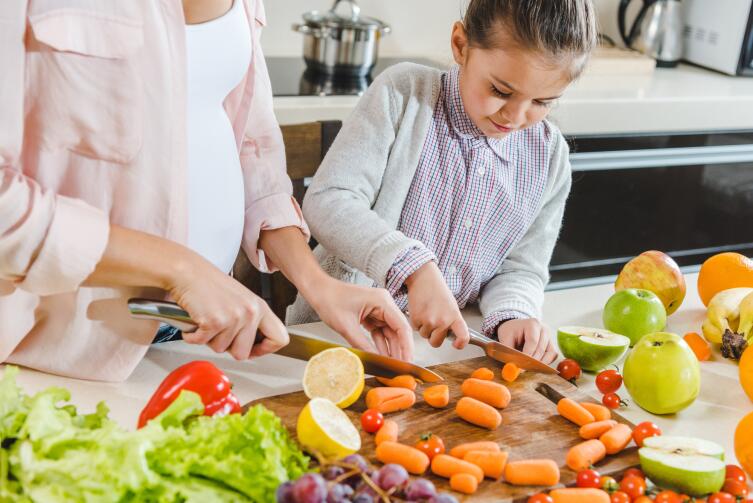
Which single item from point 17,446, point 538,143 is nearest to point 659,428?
point 538,143

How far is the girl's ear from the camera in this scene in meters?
1.51

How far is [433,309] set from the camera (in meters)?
1.35

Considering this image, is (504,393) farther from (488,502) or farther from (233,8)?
(233,8)

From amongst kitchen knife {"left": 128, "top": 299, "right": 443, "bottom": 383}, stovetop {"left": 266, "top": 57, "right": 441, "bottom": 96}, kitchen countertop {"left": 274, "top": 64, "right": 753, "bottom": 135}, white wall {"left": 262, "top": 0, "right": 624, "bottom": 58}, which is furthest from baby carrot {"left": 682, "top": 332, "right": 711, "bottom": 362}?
white wall {"left": 262, "top": 0, "right": 624, "bottom": 58}

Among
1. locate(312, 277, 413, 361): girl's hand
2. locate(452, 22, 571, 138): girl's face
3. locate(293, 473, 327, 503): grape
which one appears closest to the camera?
locate(293, 473, 327, 503): grape

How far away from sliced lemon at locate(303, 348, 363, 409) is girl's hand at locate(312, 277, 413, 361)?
9 centimetres

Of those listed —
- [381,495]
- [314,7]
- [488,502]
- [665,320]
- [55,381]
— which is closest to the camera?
[381,495]

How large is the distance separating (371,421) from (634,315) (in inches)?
22.1

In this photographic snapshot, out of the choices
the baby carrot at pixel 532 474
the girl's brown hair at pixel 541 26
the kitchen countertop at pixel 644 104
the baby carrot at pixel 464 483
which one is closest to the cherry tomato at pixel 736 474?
the baby carrot at pixel 532 474

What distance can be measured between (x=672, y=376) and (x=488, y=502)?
381 mm

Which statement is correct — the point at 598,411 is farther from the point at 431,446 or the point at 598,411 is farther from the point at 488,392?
the point at 431,446

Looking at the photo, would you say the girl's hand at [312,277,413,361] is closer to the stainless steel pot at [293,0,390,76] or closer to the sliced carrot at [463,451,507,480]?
the sliced carrot at [463,451,507,480]

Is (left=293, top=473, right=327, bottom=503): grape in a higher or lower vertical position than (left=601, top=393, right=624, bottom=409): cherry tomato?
higher

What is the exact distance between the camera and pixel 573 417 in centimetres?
119
